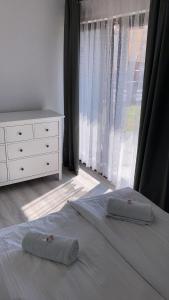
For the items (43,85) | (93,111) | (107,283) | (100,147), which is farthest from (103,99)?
(107,283)

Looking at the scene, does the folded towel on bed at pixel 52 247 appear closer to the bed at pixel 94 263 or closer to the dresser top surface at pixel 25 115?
the bed at pixel 94 263

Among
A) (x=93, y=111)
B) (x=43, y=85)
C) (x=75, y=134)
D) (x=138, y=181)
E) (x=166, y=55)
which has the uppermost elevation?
(x=166, y=55)

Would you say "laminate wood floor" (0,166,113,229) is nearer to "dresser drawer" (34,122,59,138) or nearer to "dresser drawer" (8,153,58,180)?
"dresser drawer" (8,153,58,180)

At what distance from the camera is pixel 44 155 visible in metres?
3.25

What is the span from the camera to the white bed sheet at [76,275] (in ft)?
3.88

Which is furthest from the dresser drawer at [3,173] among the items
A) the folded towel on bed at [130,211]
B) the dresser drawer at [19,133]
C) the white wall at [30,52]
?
the folded towel on bed at [130,211]

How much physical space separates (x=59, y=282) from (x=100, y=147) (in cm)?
231

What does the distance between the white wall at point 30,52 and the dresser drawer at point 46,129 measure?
559 mm

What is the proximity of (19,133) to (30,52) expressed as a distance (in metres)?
1.10

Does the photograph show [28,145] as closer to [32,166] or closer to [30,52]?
[32,166]

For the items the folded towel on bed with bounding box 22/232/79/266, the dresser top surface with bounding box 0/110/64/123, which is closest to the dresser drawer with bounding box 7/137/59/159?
the dresser top surface with bounding box 0/110/64/123

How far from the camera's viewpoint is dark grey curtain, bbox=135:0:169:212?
2.10 metres

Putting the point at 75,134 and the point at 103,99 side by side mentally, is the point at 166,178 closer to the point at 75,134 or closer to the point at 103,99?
the point at 103,99

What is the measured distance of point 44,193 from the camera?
313 centimetres
